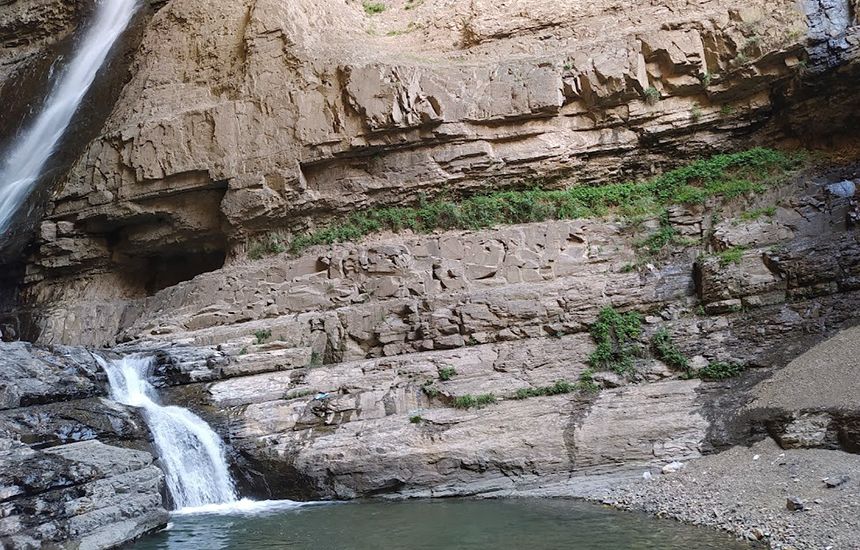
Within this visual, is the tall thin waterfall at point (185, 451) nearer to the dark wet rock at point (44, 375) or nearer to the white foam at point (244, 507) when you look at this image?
the white foam at point (244, 507)

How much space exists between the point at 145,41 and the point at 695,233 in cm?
1823

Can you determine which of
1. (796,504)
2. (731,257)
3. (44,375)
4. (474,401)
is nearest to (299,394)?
(474,401)

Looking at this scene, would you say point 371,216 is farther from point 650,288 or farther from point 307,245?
point 650,288

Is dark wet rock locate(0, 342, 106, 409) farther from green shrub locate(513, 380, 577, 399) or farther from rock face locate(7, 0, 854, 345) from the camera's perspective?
green shrub locate(513, 380, 577, 399)

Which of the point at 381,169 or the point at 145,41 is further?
the point at 145,41

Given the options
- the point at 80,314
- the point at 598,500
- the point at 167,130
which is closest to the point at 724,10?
the point at 598,500

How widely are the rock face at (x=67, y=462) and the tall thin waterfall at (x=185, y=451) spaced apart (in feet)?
1.18

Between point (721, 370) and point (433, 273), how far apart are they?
7.09m

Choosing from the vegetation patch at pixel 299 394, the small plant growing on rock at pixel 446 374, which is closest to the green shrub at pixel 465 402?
the small plant growing on rock at pixel 446 374

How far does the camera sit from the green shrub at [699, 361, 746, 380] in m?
12.5

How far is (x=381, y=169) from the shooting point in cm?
1866

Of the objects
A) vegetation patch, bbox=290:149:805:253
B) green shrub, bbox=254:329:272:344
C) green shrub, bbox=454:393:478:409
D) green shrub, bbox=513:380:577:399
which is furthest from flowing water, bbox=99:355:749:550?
vegetation patch, bbox=290:149:805:253

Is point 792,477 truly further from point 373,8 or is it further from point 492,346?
point 373,8

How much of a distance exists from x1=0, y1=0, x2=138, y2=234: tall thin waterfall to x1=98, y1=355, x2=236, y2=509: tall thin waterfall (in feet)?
35.8
